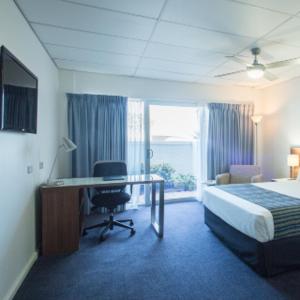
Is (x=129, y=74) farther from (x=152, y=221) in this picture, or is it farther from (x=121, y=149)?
(x=152, y=221)

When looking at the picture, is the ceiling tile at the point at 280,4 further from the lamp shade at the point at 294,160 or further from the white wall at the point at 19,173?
the lamp shade at the point at 294,160

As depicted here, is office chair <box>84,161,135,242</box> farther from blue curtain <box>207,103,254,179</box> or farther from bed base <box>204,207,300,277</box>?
blue curtain <box>207,103,254,179</box>

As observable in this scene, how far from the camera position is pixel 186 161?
4.81m

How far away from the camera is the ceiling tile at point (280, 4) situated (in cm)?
188

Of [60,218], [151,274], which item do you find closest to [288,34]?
[151,274]

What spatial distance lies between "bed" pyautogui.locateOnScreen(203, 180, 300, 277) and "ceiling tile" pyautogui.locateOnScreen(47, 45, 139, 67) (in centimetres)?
242

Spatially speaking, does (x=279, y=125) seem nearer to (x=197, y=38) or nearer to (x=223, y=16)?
(x=197, y=38)

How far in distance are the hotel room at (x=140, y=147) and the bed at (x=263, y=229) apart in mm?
13

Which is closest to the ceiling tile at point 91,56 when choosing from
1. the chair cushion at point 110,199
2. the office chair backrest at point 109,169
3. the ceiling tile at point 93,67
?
the ceiling tile at point 93,67

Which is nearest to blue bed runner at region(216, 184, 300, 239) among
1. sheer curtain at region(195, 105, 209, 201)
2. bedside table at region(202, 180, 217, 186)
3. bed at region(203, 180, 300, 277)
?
bed at region(203, 180, 300, 277)

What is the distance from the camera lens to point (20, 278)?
6.43 ft

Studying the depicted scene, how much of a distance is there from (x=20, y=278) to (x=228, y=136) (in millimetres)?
4175

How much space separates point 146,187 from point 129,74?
7.23ft

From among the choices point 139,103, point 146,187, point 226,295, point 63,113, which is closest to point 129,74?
point 139,103
